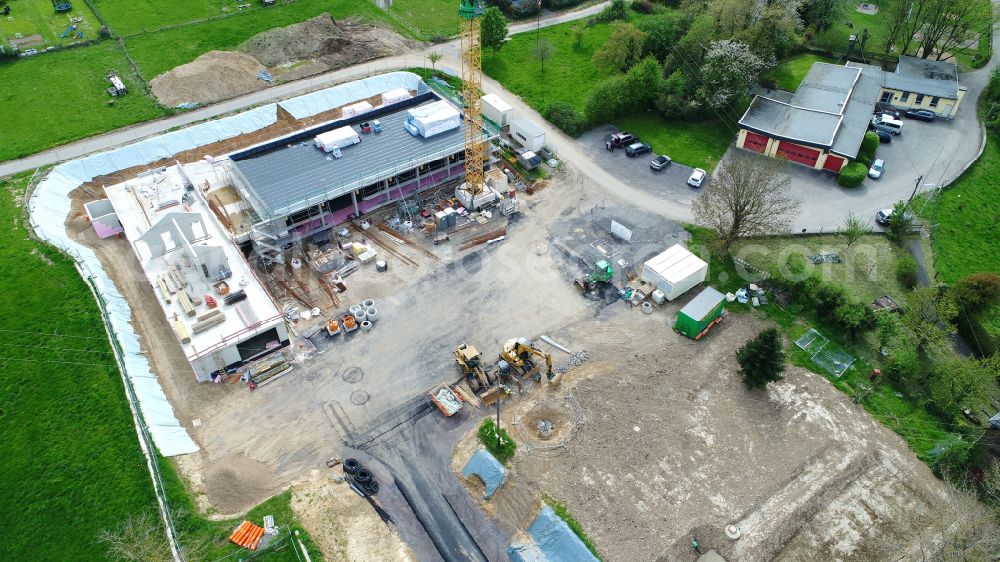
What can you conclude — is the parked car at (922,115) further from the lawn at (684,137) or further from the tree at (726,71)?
the lawn at (684,137)

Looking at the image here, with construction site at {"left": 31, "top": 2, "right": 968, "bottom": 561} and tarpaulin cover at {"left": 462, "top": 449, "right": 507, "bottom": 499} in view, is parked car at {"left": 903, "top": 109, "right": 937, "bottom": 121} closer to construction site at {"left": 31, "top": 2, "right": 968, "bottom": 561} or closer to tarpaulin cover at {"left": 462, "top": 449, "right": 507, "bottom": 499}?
construction site at {"left": 31, "top": 2, "right": 968, "bottom": 561}

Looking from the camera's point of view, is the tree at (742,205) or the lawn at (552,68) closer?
the tree at (742,205)

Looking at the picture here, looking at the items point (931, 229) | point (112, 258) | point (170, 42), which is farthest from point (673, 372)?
point (170, 42)

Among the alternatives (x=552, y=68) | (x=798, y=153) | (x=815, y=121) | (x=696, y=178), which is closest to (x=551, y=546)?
(x=696, y=178)

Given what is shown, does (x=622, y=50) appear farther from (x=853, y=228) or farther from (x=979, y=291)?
(x=979, y=291)

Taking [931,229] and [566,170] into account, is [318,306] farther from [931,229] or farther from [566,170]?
[931,229]

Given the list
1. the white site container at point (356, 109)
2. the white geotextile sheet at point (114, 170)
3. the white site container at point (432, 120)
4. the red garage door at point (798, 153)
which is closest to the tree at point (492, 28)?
the white site container at point (356, 109)

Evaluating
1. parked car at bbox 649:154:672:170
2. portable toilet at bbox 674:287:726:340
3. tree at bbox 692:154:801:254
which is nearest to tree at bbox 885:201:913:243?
tree at bbox 692:154:801:254
